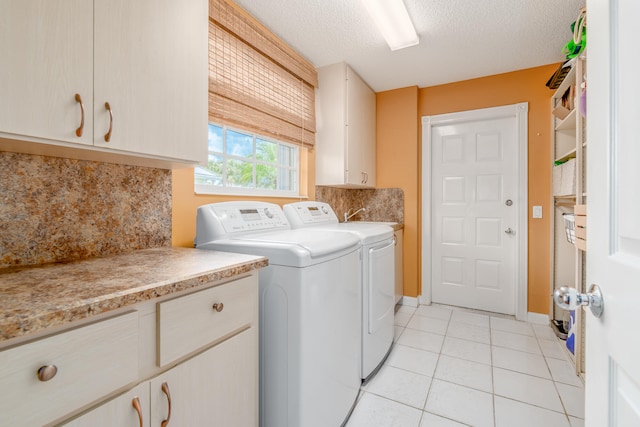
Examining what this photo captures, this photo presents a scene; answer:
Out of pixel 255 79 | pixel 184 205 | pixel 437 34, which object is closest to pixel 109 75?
pixel 184 205

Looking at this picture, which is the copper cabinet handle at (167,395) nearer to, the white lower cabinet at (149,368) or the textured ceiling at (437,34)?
the white lower cabinet at (149,368)

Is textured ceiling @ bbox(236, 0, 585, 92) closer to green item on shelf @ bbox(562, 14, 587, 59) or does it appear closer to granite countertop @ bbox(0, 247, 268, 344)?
green item on shelf @ bbox(562, 14, 587, 59)

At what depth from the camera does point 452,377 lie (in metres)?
1.93

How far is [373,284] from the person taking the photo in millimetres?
1865

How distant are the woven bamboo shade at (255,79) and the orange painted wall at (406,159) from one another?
3.65 feet

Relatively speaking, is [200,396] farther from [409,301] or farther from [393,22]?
[409,301]

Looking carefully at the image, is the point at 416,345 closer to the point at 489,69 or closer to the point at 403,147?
the point at 403,147

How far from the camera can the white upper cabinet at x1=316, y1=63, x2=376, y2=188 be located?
2.68 m

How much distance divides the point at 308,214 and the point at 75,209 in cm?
144

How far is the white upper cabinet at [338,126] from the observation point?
2.68 m

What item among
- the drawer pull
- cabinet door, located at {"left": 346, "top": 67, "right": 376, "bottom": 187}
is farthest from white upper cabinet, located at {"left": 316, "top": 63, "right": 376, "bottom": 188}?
the drawer pull

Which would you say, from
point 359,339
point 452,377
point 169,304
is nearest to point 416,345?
point 452,377
